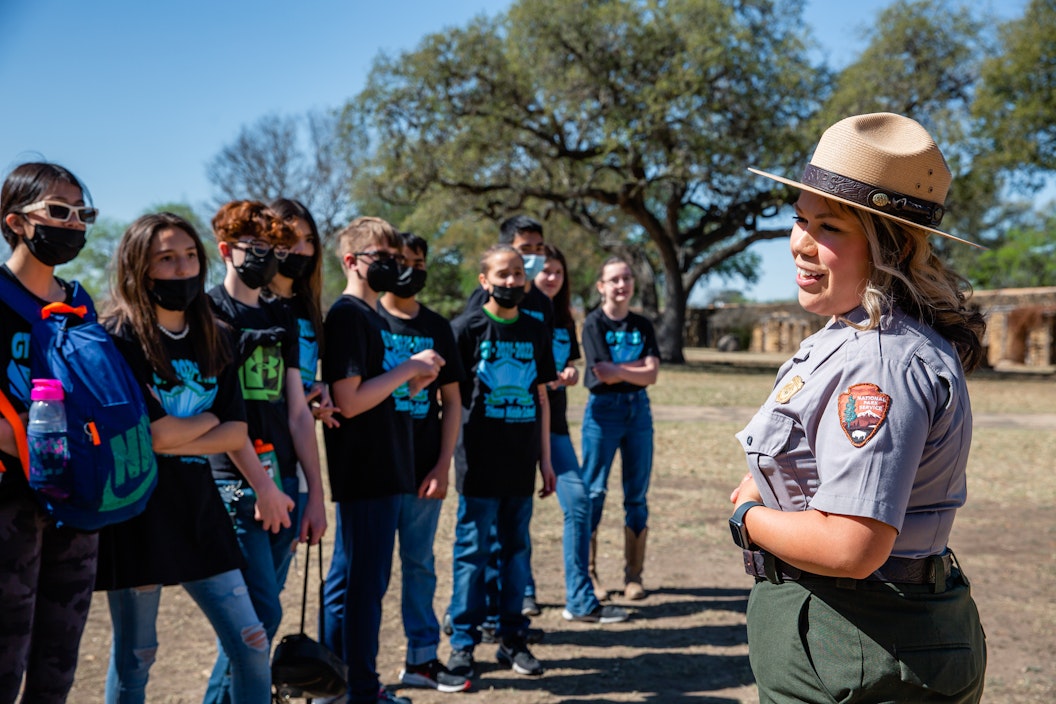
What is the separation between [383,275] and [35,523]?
189cm

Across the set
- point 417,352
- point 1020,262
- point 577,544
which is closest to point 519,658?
point 577,544

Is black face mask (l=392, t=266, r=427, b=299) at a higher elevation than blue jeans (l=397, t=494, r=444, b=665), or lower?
higher

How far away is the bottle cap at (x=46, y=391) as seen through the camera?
8.75 feet

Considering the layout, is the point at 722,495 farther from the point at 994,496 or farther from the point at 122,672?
the point at 122,672

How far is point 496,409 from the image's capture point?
4.79 metres

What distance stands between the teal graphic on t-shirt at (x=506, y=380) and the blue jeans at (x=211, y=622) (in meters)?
1.98

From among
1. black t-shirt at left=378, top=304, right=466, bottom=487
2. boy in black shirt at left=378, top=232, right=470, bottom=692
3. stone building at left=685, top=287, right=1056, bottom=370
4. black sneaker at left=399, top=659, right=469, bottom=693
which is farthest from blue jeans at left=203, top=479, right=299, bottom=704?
stone building at left=685, top=287, right=1056, bottom=370

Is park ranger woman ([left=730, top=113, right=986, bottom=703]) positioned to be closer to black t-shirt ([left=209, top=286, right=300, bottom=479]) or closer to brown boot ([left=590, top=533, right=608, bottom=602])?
black t-shirt ([left=209, top=286, right=300, bottom=479])

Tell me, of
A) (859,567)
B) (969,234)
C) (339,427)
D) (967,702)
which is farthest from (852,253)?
(969,234)

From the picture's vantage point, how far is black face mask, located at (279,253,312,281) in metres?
4.09

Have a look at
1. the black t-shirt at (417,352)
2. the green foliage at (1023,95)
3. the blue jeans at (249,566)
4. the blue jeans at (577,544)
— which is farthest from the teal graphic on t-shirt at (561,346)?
the green foliage at (1023,95)

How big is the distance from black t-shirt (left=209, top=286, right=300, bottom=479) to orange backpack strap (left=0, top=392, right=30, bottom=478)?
2.67 feet

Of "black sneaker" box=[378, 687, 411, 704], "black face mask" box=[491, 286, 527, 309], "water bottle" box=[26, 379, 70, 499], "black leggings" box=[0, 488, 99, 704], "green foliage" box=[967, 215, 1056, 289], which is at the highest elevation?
"green foliage" box=[967, 215, 1056, 289]

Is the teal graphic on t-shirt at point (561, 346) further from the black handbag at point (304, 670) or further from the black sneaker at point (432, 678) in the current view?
the black handbag at point (304, 670)
